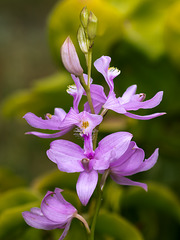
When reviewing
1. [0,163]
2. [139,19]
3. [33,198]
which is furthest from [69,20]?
[0,163]

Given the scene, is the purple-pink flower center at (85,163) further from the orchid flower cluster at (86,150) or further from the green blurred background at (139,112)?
the green blurred background at (139,112)

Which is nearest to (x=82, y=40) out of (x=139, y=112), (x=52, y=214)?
(x=52, y=214)

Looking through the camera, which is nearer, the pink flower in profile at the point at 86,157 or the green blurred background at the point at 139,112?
the pink flower in profile at the point at 86,157

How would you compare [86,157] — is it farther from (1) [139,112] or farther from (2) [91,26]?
(1) [139,112]

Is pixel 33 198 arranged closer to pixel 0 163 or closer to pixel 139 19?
pixel 139 19

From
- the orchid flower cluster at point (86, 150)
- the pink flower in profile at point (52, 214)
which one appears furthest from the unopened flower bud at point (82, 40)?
the pink flower in profile at point (52, 214)

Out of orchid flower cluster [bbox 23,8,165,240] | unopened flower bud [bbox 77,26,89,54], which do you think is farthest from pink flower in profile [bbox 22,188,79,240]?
unopened flower bud [bbox 77,26,89,54]

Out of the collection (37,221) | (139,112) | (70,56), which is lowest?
(139,112)

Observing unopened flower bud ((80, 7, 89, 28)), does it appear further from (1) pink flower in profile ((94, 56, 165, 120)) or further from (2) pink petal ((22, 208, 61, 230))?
(2) pink petal ((22, 208, 61, 230))
